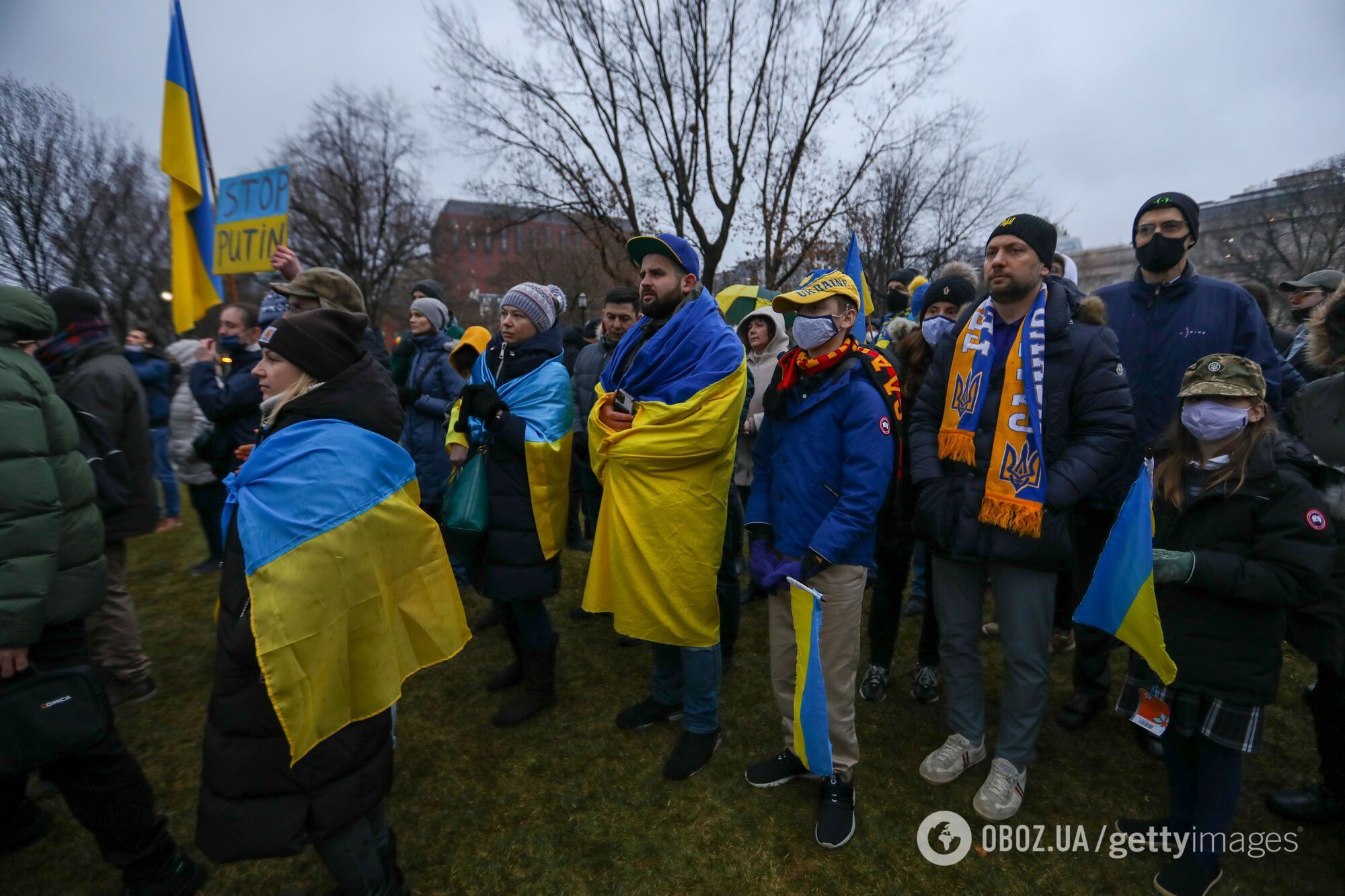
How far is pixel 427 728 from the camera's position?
338cm

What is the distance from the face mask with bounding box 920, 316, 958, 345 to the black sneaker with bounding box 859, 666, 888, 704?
197 cm

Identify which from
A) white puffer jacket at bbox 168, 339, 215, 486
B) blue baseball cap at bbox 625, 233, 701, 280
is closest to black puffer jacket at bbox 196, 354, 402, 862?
blue baseball cap at bbox 625, 233, 701, 280

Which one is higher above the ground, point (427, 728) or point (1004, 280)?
point (1004, 280)

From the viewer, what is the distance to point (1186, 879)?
2264 millimetres

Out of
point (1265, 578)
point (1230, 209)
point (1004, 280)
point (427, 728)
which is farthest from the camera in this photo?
point (1230, 209)

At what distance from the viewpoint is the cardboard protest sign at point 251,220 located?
4914mm

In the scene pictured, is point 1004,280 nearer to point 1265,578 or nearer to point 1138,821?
point 1265,578

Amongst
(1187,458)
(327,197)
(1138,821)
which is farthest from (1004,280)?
(327,197)

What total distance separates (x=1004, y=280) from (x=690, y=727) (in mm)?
2528

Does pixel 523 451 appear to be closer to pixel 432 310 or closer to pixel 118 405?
pixel 432 310

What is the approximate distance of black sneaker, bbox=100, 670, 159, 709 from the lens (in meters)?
3.58

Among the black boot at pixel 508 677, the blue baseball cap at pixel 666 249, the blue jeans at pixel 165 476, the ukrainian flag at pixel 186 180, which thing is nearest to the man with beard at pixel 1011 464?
the blue baseball cap at pixel 666 249

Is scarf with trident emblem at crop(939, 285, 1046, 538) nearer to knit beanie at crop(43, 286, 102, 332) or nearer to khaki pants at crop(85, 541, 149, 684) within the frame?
khaki pants at crop(85, 541, 149, 684)

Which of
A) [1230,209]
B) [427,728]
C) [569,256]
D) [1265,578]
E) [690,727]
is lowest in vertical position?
[427,728]
